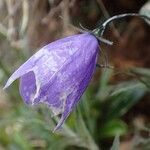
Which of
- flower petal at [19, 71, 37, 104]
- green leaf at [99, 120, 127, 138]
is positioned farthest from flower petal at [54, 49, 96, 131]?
green leaf at [99, 120, 127, 138]

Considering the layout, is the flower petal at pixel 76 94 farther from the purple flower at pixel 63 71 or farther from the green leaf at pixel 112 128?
the green leaf at pixel 112 128

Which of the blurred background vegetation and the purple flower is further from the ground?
the purple flower

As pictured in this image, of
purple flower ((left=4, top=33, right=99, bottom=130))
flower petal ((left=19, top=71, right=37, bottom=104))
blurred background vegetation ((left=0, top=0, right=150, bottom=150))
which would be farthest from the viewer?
blurred background vegetation ((left=0, top=0, right=150, bottom=150))

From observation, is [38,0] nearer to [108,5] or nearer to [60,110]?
[108,5]

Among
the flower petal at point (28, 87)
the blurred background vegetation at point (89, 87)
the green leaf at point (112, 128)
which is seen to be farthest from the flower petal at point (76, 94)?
the green leaf at point (112, 128)

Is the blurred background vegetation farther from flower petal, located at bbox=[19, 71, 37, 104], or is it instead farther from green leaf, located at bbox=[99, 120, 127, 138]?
flower petal, located at bbox=[19, 71, 37, 104]

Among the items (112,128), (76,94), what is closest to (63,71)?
(76,94)
